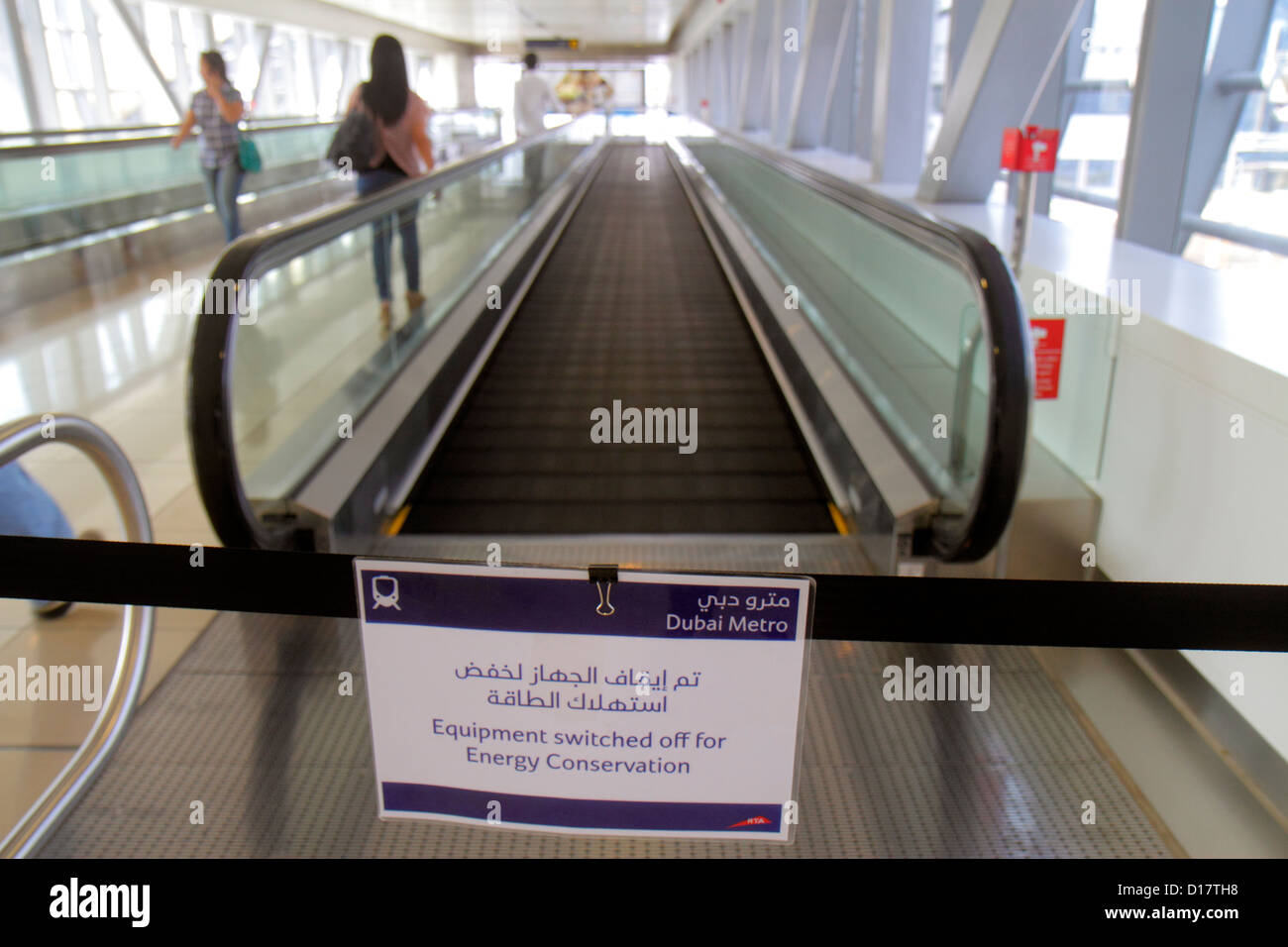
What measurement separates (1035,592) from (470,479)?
3786 millimetres

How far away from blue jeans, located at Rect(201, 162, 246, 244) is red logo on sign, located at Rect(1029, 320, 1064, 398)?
300 inches

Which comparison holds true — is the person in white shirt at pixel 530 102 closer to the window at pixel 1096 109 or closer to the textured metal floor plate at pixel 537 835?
the window at pixel 1096 109

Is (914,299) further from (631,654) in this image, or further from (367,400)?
(631,654)

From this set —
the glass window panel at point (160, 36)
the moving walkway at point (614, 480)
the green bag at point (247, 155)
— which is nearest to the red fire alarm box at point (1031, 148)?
the moving walkway at point (614, 480)

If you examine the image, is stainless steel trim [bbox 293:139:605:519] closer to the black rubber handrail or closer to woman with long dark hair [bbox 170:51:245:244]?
the black rubber handrail

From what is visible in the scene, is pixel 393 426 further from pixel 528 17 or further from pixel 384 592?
pixel 528 17

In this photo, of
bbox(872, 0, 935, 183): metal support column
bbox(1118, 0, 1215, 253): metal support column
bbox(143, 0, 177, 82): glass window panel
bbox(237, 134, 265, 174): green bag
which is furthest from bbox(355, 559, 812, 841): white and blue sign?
bbox(143, 0, 177, 82): glass window panel

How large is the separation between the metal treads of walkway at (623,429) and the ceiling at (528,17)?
2084 cm

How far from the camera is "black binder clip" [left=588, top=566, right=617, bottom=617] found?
5.06 feet

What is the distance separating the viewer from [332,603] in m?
1.75

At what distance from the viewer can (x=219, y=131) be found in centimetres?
877

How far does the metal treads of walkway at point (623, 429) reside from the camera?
479 centimetres

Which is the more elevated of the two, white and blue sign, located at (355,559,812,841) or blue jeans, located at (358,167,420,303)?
blue jeans, located at (358,167,420,303)
